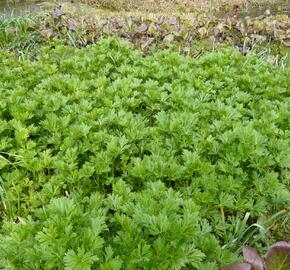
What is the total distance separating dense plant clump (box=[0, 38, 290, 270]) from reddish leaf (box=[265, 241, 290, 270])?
230 millimetres

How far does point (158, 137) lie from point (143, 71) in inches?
39.8

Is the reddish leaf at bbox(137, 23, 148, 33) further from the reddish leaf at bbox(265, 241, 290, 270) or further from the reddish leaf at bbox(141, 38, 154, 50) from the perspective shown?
the reddish leaf at bbox(265, 241, 290, 270)

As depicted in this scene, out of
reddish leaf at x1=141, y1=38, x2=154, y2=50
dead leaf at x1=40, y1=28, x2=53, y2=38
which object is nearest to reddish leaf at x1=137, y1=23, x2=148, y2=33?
reddish leaf at x1=141, y1=38, x2=154, y2=50

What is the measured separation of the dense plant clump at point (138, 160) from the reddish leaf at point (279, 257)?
230 mm

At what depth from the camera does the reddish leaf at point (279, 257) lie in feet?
5.34

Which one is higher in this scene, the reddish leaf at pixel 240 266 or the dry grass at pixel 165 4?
the dry grass at pixel 165 4

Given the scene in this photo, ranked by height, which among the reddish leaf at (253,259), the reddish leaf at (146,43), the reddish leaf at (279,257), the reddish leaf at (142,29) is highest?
the reddish leaf at (142,29)

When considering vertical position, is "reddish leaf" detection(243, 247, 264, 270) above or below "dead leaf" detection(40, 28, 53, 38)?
below

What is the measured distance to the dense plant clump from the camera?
170 cm

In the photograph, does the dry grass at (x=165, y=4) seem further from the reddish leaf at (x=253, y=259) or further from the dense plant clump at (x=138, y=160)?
the reddish leaf at (x=253, y=259)

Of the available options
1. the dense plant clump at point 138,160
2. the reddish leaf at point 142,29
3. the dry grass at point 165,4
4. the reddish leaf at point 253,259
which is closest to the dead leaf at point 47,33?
the reddish leaf at point 142,29

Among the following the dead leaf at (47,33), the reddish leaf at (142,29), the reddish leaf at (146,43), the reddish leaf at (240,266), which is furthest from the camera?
the reddish leaf at (142,29)

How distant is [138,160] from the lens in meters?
2.26

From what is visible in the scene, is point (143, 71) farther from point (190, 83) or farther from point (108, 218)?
point (108, 218)
